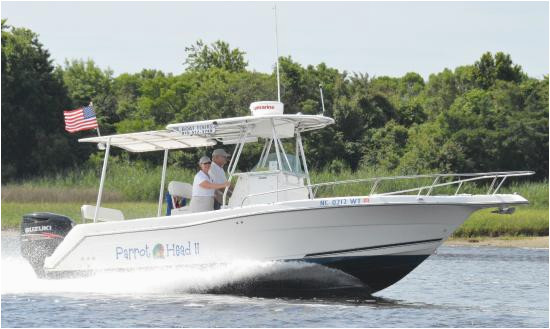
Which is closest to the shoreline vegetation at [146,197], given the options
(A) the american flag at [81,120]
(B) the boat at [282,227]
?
(A) the american flag at [81,120]

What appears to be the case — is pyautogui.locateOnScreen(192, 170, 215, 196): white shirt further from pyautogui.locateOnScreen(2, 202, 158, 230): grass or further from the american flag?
pyautogui.locateOnScreen(2, 202, 158, 230): grass

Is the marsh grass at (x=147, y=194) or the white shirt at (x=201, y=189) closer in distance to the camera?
the white shirt at (x=201, y=189)

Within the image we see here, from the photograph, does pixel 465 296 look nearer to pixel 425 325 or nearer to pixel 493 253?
pixel 425 325

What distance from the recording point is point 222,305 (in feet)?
54.3

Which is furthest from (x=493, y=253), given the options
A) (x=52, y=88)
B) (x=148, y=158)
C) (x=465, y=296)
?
(x=52, y=88)

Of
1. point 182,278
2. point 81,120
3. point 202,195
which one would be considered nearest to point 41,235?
point 81,120

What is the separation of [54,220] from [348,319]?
6.01 meters

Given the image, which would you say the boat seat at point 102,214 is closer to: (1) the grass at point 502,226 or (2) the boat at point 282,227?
(2) the boat at point 282,227

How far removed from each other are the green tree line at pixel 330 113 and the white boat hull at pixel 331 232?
20.0 m

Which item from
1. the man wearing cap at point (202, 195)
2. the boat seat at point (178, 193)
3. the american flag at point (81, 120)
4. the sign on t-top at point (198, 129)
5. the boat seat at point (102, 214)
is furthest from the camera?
the boat seat at point (102, 214)

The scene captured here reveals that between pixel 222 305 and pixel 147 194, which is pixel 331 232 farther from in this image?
pixel 147 194

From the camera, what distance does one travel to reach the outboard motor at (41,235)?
18991mm

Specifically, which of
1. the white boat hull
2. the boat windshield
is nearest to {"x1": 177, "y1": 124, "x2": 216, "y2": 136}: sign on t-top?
the boat windshield

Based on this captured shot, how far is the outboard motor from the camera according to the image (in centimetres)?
1899
